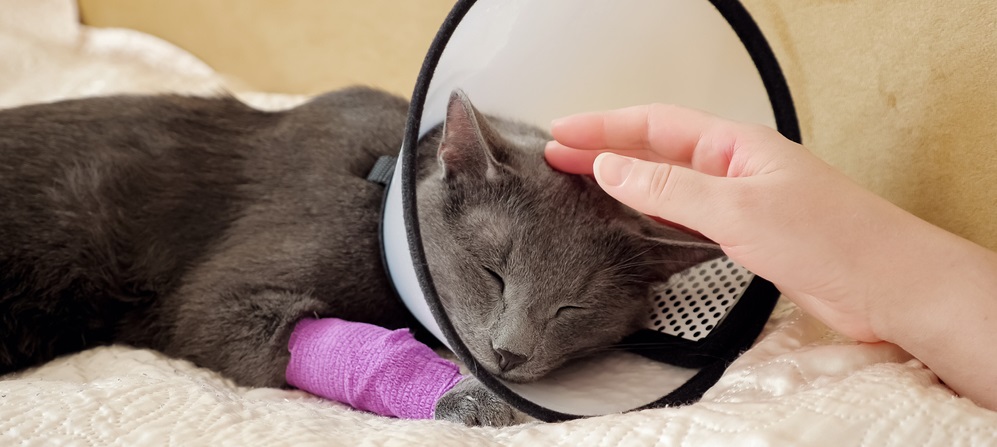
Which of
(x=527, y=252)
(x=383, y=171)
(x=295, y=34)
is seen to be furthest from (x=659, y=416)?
(x=295, y=34)

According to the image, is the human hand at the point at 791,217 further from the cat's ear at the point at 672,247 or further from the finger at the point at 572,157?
the finger at the point at 572,157

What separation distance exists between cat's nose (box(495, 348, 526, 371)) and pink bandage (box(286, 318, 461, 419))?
9 cm

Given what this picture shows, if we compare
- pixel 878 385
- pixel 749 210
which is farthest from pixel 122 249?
pixel 878 385

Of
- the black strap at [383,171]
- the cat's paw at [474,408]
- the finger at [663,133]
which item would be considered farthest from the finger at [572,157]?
the cat's paw at [474,408]

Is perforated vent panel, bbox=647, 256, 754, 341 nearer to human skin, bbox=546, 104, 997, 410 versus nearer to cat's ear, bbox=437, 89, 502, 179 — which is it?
human skin, bbox=546, 104, 997, 410

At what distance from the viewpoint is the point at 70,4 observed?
218cm

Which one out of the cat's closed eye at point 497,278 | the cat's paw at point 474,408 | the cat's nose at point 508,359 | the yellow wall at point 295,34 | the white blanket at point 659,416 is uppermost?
the yellow wall at point 295,34

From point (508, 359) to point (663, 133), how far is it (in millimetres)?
410

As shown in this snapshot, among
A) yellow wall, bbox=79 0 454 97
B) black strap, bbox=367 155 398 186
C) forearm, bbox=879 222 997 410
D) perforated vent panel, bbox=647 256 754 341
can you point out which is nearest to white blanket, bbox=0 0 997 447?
forearm, bbox=879 222 997 410

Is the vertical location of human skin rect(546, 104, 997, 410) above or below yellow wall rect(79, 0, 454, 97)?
below

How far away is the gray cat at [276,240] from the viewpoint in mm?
1099

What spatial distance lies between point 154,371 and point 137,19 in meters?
1.56

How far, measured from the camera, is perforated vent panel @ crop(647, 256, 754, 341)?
118cm

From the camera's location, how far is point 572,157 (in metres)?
1.23
